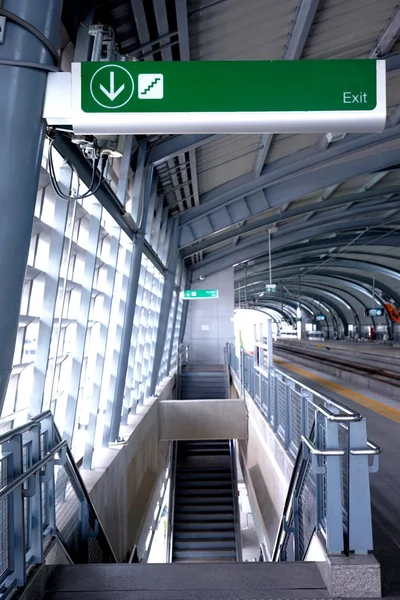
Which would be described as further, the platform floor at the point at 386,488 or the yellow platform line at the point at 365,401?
the yellow platform line at the point at 365,401

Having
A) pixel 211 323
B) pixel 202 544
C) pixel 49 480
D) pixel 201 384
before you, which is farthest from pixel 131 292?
pixel 211 323

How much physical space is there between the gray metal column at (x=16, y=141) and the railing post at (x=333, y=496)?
2.54 meters

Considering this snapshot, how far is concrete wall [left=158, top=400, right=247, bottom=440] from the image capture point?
17750 mm

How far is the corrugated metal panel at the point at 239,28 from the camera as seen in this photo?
8.00 metres

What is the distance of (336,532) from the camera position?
13.3 ft

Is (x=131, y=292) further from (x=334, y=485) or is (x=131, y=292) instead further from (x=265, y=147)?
(x=334, y=485)

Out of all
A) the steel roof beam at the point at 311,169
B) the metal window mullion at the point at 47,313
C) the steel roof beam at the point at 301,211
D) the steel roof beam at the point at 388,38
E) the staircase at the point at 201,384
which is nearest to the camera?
the metal window mullion at the point at 47,313

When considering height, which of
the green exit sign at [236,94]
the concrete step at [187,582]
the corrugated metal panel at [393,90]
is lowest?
the concrete step at [187,582]

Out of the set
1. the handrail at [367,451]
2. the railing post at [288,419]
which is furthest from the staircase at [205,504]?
the handrail at [367,451]

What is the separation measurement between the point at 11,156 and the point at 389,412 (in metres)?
10.7

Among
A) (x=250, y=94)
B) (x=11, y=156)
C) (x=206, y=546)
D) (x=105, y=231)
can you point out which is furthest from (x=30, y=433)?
(x=206, y=546)

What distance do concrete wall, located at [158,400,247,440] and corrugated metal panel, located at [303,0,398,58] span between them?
10.9 metres

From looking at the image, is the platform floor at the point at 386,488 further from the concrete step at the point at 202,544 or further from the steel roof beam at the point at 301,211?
the steel roof beam at the point at 301,211

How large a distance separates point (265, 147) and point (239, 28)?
504cm
